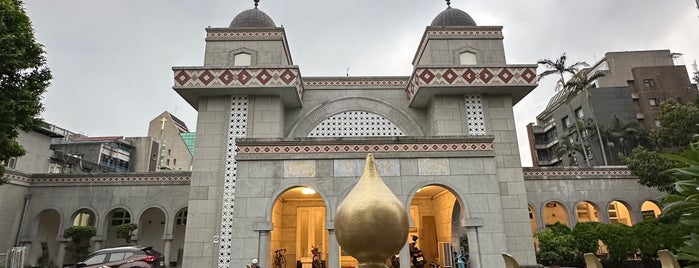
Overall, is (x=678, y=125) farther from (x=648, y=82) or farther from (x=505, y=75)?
(x=648, y=82)

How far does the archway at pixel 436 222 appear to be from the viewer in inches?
519

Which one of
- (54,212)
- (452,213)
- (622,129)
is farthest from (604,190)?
(54,212)

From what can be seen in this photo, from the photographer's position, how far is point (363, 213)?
5.56 feet

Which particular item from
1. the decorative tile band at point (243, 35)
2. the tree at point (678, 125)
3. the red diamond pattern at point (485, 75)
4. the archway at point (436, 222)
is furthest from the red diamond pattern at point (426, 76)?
the tree at point (678, 125)

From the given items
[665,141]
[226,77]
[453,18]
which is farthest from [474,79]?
[665,141]

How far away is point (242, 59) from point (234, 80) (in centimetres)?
151

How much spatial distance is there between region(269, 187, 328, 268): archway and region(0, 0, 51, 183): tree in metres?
7.77

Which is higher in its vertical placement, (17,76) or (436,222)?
(17,76)

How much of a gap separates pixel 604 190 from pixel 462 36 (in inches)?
410

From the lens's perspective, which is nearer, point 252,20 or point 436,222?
point 436,222

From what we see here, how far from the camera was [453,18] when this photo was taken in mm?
16734

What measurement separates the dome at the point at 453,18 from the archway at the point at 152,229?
53.0ft

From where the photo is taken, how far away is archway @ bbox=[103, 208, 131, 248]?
1894 centimetres

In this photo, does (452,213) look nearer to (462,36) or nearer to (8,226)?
(462,36)
